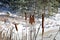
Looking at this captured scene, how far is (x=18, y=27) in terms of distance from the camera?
1.71 metres

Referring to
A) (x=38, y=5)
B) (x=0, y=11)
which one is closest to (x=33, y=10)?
(x=38, y=5)

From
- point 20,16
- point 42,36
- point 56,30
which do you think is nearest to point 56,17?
point 56,30

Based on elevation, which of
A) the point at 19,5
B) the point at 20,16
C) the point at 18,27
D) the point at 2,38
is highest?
the point at 19,5

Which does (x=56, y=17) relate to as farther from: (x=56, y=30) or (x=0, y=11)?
(x=0, y=11)

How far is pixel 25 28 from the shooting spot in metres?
1.71

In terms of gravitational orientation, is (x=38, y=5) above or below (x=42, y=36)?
above

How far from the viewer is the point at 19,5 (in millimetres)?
1710

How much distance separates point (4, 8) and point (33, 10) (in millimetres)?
290

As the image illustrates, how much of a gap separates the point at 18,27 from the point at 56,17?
1.26 ft

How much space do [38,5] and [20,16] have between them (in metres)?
0.21

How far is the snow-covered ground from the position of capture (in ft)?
5.46

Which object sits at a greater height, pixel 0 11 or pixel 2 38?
pixel 0 11

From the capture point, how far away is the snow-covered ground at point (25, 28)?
1.67 metres

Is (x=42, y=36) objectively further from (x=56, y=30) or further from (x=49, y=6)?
(x=49, y=6)
